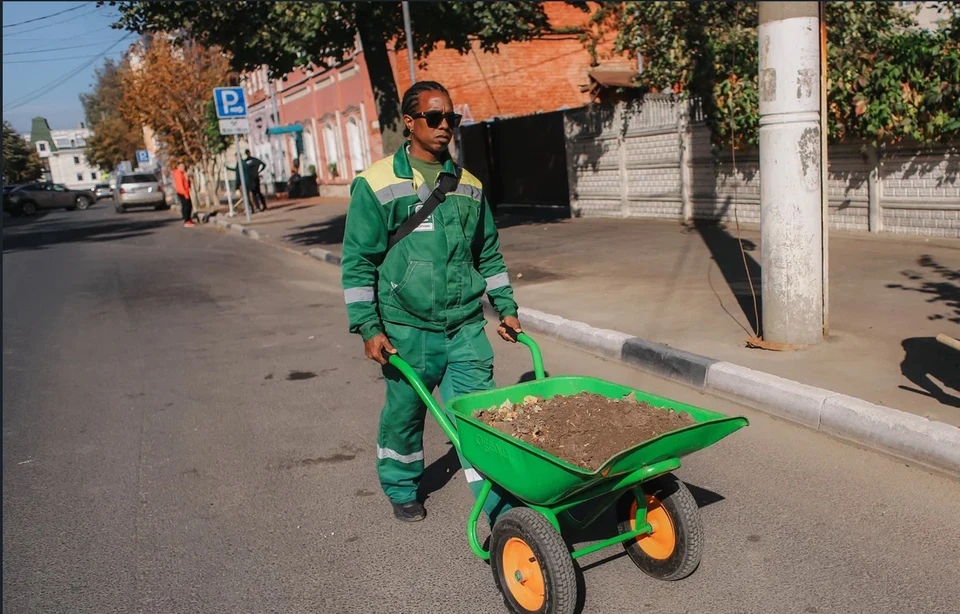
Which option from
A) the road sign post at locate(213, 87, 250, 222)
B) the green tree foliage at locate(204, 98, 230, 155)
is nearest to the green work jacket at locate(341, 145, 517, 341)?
the road sign post at locate(213, 87, 250, 222)

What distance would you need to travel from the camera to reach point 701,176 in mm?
13039

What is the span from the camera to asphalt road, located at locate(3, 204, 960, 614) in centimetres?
332

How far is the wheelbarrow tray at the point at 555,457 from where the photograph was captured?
2684 millimetres

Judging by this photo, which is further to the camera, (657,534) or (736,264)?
(736,264)

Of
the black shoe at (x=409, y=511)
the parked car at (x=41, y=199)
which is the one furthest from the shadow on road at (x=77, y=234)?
the black shoe at (x=409, y=511)

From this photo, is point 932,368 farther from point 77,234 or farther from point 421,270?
point 77,234

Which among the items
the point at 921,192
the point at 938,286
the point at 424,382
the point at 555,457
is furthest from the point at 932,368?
the point at 921,192

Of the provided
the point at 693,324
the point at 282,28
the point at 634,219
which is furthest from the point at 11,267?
the point at 693,324

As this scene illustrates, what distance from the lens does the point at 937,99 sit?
9.16m

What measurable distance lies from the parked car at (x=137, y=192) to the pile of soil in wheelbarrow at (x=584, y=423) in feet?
125

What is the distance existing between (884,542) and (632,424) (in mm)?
1364

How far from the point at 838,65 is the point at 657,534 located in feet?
29.1

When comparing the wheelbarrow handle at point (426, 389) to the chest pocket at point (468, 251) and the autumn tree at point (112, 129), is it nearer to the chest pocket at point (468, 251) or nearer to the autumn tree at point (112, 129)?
the chest pocket at point (468, 251)

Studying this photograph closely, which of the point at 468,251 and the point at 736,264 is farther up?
the point at 468,251
